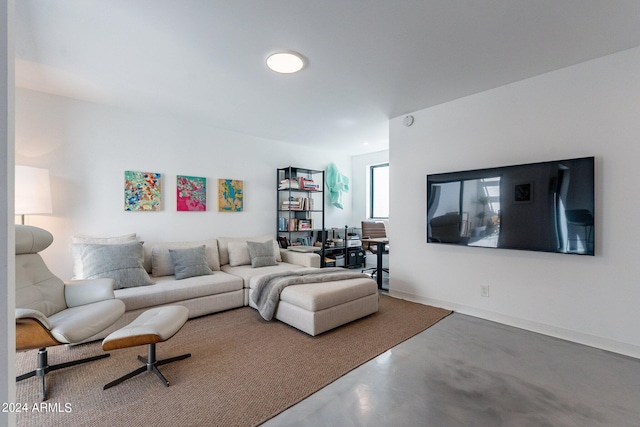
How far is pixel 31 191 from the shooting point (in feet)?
8.39

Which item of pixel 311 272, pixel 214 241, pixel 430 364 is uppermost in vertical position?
pixel 214 241

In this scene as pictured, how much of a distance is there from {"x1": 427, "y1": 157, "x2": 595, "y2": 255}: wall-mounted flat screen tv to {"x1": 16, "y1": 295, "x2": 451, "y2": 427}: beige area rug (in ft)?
3.73

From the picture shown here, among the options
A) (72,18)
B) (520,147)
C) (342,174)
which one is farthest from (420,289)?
(72,18)

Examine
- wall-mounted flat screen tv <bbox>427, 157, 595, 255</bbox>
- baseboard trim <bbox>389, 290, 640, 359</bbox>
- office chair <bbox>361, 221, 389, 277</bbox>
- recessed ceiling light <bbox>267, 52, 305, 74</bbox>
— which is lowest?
baseboard trim <bbox>389, 290, 640, 359</bbox>

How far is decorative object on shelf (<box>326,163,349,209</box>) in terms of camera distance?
5.74 metres

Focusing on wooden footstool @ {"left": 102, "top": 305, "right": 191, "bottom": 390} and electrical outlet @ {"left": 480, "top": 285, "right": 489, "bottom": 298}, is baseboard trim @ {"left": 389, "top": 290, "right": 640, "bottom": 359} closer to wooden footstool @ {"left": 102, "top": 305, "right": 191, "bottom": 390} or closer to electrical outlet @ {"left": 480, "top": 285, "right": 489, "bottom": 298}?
electrical outlet @ {"left": 480, "top": 285, "right": 489, "bottom": 298}

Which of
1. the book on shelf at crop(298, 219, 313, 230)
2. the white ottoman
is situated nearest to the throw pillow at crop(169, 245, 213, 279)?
the white ottoman

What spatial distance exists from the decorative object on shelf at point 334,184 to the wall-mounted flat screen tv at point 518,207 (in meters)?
2.52

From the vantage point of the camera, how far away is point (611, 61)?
2336 millimetres

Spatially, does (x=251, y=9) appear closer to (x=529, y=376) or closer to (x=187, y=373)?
(x=187, y=373)

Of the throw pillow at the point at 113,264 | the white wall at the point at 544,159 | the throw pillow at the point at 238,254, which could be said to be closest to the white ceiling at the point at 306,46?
the white wall at the point at 544,159

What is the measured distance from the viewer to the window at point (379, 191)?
5840mm

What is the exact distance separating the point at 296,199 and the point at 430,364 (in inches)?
136

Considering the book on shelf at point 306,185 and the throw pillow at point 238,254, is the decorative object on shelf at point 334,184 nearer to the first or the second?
the book on shelf at point 306,185
